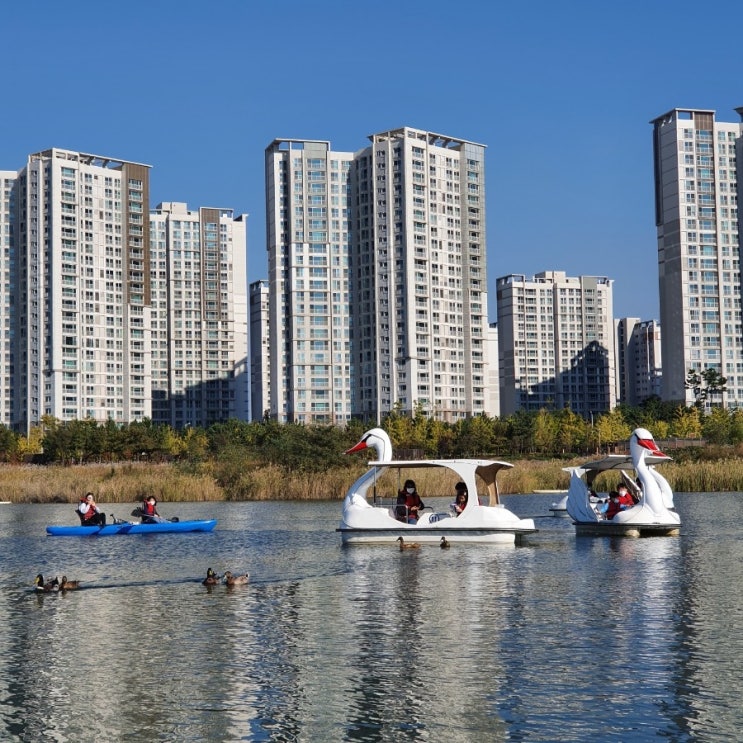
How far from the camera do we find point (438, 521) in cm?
3888

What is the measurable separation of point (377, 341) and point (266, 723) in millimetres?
174048

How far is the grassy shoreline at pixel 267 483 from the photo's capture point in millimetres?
66125

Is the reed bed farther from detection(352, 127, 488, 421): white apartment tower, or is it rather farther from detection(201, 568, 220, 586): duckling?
detection(352, 127, 488, 421): white apartment tower

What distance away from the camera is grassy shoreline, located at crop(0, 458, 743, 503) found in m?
66.1

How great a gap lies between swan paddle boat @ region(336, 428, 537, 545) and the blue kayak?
371 inches

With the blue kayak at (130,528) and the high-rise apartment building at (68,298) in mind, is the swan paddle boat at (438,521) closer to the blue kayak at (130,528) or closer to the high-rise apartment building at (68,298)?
the blue kayak at (130,528)

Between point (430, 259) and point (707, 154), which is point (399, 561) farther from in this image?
point (707, 154)

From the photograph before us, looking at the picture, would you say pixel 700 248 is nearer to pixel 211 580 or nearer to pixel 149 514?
pixel 149 514

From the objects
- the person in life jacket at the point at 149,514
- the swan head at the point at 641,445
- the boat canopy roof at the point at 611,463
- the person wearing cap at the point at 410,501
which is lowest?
the person in life jacket at the point at 149,514

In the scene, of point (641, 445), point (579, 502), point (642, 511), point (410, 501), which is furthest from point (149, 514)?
point (641, 445)

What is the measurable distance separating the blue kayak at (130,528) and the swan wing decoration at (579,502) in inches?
557

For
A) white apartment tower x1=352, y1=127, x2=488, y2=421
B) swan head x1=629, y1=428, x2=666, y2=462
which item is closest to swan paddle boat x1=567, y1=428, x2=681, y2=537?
swan head x1=629, y1=428, x2=666, y2=462

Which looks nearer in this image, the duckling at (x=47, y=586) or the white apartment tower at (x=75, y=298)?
the duckling at (x=47, y=586)

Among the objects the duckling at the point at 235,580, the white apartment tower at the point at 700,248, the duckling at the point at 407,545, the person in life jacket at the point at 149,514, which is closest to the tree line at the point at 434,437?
the white apartment tower at the point at 700,248
